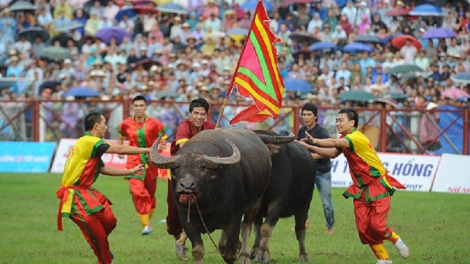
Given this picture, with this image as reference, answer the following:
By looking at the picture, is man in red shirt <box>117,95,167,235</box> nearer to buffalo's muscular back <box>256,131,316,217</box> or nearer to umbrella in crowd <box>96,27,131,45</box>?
buffalo's muscular back <box>256,131,316,217</box>

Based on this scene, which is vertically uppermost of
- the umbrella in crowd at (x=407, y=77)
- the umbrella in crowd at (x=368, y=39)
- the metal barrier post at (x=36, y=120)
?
the umbrella in crowd at (x=368, y=39)

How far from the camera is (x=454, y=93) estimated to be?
2730 cm

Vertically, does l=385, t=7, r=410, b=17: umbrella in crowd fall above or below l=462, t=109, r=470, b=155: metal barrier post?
above

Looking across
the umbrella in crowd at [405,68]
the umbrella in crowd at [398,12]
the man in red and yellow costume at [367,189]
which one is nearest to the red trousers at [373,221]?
the man in red and yellow costume at [367,189]

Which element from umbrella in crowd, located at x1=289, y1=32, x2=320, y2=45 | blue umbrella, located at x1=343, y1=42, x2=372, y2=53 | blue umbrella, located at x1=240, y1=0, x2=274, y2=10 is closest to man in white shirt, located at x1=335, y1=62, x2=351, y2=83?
blue umbrella, located at x1=343, y1=42, x2=372, y2=53

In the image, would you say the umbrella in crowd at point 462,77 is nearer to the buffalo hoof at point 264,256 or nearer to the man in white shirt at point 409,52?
the man in white shirt at point 409,52

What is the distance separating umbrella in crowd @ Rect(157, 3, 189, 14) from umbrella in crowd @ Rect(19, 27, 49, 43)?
153 inches

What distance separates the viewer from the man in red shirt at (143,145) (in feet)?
57.9

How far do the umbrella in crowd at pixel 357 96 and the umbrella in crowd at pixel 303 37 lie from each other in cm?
399

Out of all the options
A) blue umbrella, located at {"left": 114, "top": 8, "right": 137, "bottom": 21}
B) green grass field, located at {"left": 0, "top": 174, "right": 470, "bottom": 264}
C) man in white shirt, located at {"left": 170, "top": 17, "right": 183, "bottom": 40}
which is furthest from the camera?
blue umbrella, located at {"left": 114, "top": 8, "right": 137, "bottom": 21}

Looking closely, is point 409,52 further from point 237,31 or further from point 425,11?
point 237,31

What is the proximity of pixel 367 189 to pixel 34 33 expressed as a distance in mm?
22698

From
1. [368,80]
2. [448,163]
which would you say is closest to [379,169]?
[448,163]

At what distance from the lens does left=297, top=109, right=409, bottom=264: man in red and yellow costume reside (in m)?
13.2
